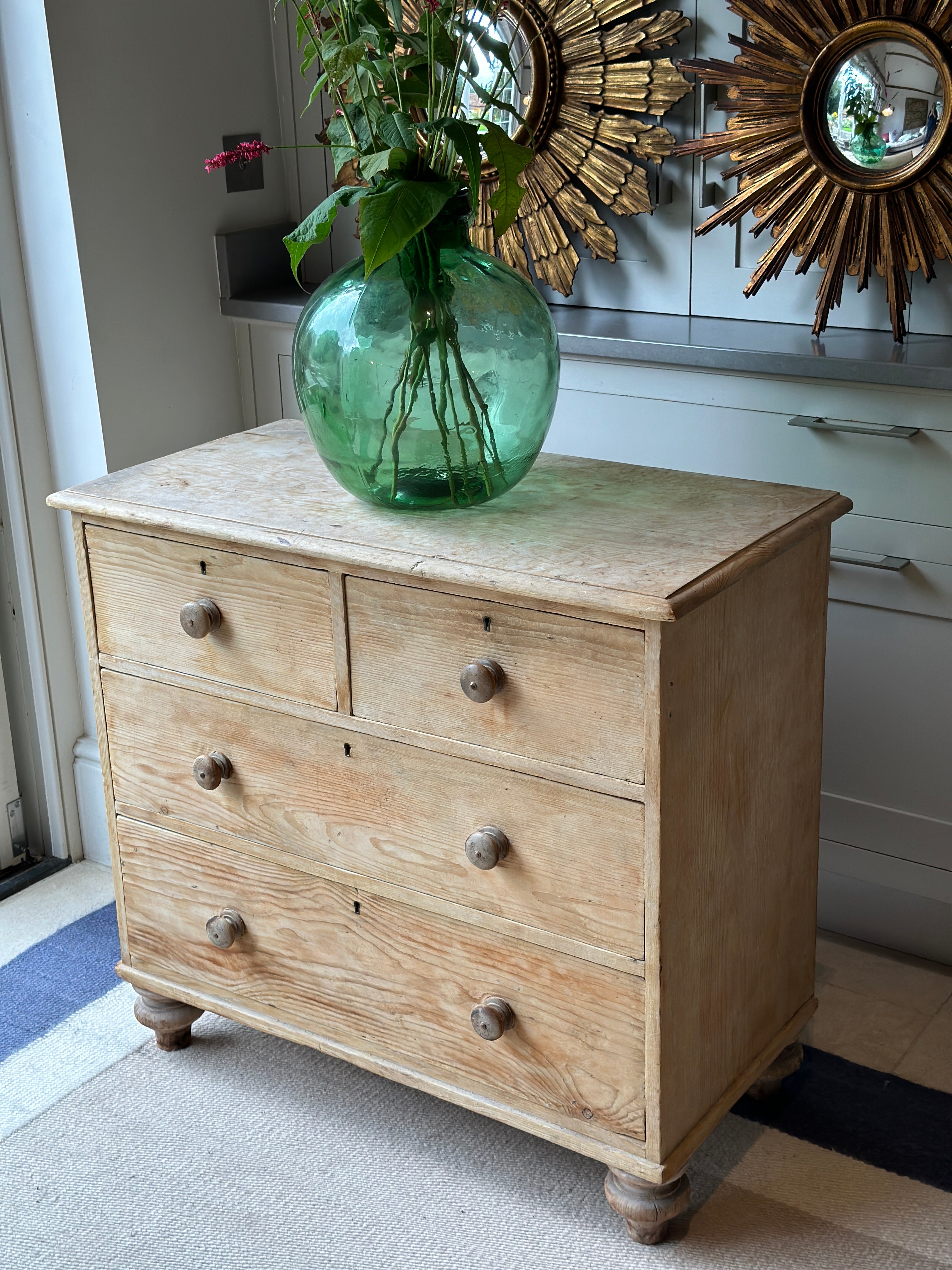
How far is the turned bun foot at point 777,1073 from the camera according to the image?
5.73 feet

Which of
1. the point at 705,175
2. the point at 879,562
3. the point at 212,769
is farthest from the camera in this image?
the point at 705,175

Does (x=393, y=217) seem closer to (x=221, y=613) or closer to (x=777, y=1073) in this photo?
(x=221, y=613)

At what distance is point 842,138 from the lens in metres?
1.81

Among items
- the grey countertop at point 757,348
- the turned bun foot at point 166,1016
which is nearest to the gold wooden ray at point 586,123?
the grey countertop at point 757,348

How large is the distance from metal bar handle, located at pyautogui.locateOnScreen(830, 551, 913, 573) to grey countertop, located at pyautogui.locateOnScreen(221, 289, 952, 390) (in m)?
0.24

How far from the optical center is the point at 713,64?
185 cm

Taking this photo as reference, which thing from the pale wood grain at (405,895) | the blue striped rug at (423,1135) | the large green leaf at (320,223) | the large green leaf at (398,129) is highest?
the large green leaf at (398,129)

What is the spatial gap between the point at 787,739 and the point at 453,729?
1.33ft

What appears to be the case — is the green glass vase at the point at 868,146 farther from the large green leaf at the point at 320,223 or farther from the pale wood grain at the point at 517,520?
the large green leaf at the point at 320,223

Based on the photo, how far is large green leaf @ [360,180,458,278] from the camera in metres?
1.29

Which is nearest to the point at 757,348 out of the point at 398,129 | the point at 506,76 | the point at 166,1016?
the point at 506,76

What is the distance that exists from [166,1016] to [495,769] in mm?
747

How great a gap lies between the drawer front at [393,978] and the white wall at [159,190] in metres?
0.77

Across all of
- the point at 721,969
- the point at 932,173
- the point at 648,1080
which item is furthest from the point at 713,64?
the point at 648,1080
